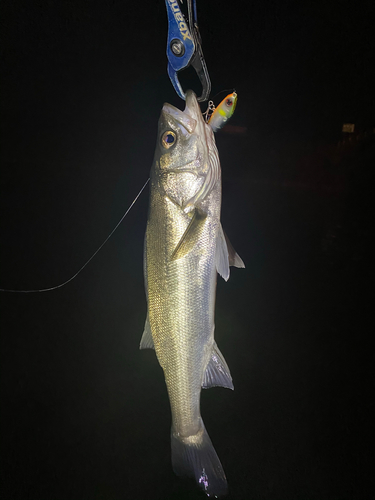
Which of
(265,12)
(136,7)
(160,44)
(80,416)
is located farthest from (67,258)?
(265,12)

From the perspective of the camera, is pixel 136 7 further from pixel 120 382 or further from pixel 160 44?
pixel 120 382

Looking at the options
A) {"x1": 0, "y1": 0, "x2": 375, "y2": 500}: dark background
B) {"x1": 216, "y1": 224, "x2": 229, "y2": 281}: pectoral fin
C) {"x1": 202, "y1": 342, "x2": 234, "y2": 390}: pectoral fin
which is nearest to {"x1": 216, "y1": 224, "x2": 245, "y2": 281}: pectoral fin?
{"x1": 216, "y1": 224, "x2": 229, "y2": 281}: pectoral fin

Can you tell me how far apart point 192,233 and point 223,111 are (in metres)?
0.38

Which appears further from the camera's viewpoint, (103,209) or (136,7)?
(103,209)

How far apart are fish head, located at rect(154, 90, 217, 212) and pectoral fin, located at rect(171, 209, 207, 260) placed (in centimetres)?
4

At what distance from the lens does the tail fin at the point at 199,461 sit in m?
0.75

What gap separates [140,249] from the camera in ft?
3.95

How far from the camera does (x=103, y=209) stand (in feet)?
3.86

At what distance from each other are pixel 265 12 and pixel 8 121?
4.54 feet

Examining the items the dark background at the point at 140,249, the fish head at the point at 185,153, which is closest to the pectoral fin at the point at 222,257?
the fish head at the point at 185,153

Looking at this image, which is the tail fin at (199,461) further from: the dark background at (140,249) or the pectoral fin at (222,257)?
the pectoral fin at (222,257)

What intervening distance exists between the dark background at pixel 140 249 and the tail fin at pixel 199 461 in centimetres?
39

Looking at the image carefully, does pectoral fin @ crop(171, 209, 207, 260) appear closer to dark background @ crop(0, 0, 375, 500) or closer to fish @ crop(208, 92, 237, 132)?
fish @ crop(208, 92, 237, 132)

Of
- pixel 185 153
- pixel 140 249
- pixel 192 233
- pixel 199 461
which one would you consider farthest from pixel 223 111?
pixel 199 461
